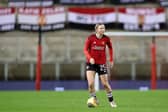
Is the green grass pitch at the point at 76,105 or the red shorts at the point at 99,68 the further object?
the red shorts at the point at 99,68

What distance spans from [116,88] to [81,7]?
4902 mm

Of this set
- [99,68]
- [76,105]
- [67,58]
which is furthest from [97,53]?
[67,58]

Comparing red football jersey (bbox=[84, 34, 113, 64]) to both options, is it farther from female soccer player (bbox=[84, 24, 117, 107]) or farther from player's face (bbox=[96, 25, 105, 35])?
player's face (bbox=[96, 25, 105, 35])

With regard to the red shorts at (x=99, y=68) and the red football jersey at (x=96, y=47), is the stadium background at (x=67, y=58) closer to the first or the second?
the red shorts at (x=99, y=68)

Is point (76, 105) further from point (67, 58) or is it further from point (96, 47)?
point (67, 58)

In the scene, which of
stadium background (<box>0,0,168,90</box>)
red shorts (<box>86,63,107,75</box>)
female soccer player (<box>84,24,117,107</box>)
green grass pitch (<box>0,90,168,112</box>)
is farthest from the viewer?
stadium background (<box>0,0,168,90</box>)

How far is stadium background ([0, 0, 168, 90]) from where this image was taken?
31422 millimetres

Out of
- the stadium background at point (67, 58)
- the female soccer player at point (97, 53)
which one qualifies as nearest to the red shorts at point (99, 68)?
the female soccer player at point (97, 53)

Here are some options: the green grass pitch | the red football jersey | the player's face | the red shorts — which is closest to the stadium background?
the green grass pitch

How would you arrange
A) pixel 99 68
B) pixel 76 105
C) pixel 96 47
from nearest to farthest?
→ pixel 96 47
pixel 99 68
pixel 76 105

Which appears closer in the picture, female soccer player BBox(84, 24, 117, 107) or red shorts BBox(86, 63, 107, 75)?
female soccer player BBox(84, 24, 117, 107)

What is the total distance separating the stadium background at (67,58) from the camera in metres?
31.4

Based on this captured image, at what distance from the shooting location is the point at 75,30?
108ft

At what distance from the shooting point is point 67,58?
32375 mm
